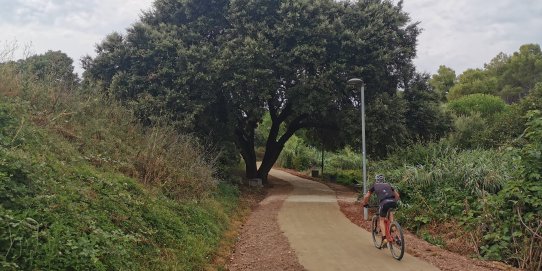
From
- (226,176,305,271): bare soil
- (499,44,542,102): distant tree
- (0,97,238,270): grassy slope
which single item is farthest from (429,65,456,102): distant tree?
(0,97,238,270): grassy slope

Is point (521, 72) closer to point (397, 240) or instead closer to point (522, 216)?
point (522, 216)

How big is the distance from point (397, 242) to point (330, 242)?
6.11 feet

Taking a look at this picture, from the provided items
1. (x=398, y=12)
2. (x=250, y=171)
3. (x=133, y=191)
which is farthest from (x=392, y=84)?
(x=133, y=191)

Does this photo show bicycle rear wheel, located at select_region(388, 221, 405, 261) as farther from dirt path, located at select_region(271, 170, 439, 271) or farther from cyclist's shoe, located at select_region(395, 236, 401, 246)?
dirt path, located at select_region(271, 170, 439, 271)

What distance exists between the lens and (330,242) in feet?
31.9

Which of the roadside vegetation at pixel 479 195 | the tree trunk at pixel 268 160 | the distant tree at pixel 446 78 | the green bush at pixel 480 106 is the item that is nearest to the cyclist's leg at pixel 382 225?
the roadside vegetation at pixel 479 195

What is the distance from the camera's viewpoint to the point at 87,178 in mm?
7262

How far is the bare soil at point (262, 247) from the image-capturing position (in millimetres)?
7832

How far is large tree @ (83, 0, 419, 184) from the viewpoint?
17.4 m

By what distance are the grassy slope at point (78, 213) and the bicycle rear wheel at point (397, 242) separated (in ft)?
11.7

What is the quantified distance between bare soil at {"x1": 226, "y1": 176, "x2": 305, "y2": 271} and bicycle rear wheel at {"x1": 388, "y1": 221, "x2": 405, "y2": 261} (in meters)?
1.90

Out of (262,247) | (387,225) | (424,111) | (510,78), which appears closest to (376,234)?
(387,225)

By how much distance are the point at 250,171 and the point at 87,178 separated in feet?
54.2

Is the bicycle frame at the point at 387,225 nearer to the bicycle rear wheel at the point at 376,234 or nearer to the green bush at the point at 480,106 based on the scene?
the bicycle rear wheel at the point at 376,234
